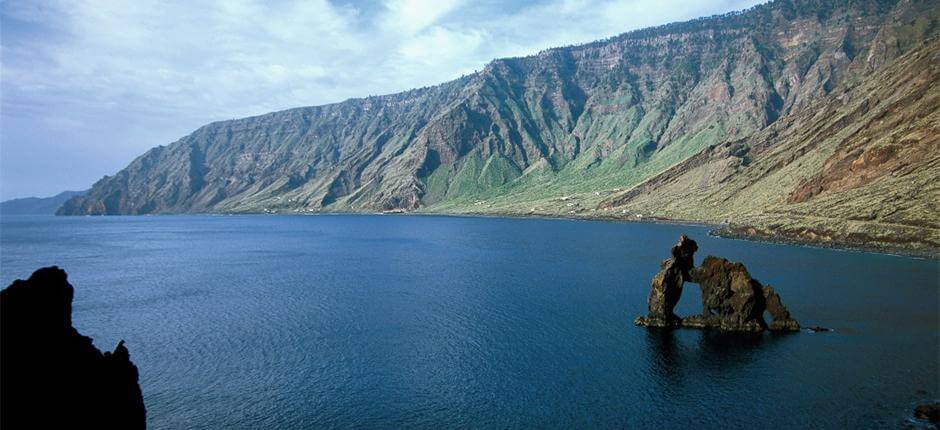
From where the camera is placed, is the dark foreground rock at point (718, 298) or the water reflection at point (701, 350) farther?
the dark foreground rock at point (718, 298)

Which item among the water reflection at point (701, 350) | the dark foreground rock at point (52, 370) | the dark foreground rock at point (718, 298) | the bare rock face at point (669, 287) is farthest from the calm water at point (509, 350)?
the dark foreground rock at point (52, 370)

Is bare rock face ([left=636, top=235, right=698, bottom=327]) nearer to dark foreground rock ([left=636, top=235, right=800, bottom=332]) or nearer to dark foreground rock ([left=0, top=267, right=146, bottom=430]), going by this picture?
dark foreground rock ([left=636, top=235, right=800, bottom=332])

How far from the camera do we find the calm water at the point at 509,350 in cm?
4919

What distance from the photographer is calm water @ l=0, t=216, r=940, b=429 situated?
1937 inches

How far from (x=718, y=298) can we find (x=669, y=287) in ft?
21.6

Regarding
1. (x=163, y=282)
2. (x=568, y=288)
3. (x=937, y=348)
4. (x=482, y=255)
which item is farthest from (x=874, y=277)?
(x=163, y=282)

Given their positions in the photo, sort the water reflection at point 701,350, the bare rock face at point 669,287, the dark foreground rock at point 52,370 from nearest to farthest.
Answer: the dark foreground rock at point 52,370, the water reflection at point 701,350, the bare rock face at point 669,287

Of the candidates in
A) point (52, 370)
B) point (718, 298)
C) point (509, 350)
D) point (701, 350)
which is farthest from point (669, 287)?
point (52, 370)

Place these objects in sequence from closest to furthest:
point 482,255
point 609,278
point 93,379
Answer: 1. point 93,379
2. point 609,278
3. point 482,255

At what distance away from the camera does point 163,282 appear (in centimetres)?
12644

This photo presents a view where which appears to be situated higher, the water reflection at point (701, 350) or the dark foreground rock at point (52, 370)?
the dark foreground rock at point (52, 370)

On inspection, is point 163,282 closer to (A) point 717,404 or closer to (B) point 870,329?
(A) point 717,404

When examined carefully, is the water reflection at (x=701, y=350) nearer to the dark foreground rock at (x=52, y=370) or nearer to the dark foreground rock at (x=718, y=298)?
the dark foreground rock at (x=718, y=298)

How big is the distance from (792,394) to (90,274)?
153292 mm
